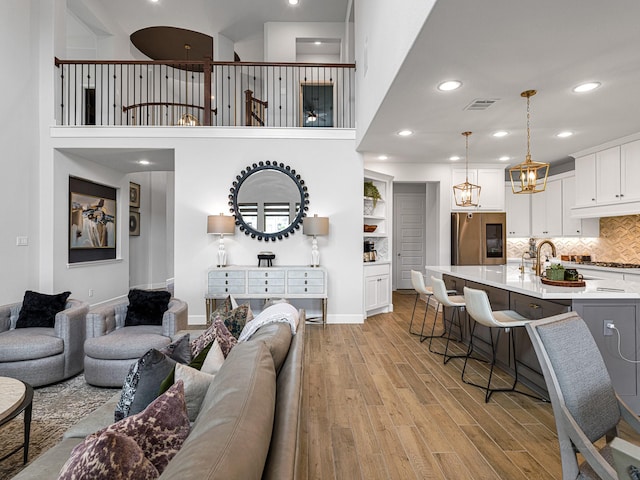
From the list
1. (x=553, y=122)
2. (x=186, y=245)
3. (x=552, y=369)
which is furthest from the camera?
(x=186, y=245)

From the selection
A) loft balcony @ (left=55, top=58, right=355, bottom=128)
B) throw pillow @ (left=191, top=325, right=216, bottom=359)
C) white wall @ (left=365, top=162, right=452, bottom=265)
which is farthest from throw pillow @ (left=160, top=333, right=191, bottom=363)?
white wall @ (left=365, top=162, right=452, bottom=265)

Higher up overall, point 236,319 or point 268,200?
point 268,200

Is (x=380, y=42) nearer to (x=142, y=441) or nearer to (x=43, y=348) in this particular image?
(x=142, y=441)

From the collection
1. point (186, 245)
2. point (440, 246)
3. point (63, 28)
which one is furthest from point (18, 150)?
point (440, 246)

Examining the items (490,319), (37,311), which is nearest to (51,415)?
(37,311)

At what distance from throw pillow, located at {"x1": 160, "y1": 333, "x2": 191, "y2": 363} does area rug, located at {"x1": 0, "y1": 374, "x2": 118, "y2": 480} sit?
122 centimetres

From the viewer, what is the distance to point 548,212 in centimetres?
660

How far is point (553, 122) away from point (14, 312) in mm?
6241

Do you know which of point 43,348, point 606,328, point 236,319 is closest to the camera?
point 236,319

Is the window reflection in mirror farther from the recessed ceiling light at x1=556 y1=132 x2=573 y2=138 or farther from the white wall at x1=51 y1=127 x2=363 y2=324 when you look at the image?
the recessed ceiling light at x1=556 y1=132 x2=573 y2=138

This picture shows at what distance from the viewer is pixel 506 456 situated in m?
2.12

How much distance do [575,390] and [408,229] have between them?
773 centimetres

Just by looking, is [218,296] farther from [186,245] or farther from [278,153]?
[278,153]

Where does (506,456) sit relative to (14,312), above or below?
below
